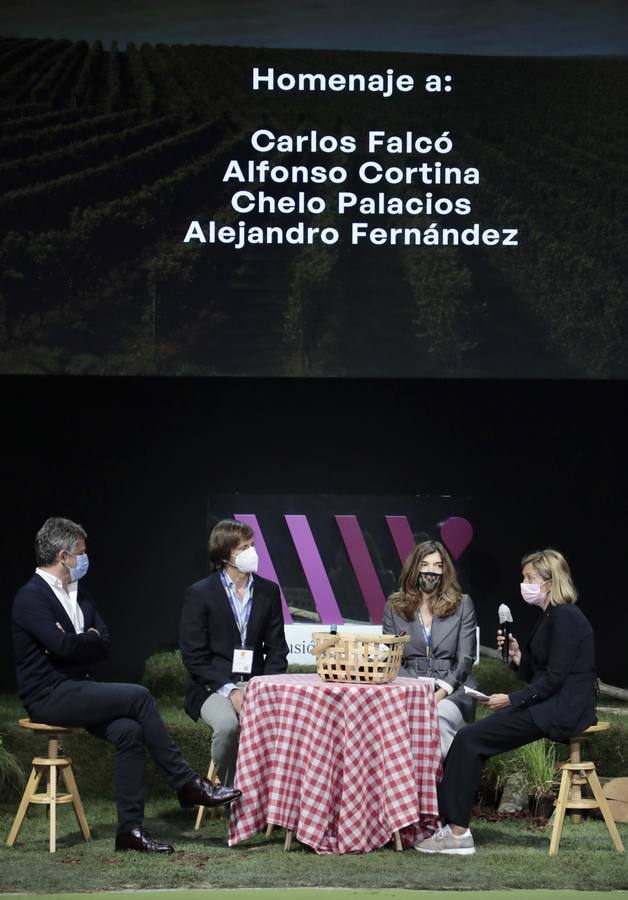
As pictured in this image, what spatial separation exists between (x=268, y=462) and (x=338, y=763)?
2815mm

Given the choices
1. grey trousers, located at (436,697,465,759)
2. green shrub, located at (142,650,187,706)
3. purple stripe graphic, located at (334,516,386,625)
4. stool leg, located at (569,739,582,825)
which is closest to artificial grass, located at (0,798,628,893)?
stool leg, located at (569,739,582,825)

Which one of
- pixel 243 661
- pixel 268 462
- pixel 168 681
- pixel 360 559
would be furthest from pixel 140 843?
pixel 268 462

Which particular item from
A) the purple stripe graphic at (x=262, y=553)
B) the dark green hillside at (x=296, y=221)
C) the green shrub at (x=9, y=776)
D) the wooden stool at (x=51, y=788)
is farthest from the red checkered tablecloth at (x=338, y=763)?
the purple stripe graphic at (x=262, y=553)

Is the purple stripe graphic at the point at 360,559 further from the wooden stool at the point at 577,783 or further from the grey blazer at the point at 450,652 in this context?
the wooden stool at the point at 577,783

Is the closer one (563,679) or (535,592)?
(563,679)

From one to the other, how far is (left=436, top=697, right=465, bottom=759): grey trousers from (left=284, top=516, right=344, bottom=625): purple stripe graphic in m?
2.11

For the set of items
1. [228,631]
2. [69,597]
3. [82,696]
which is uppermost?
[69,597]

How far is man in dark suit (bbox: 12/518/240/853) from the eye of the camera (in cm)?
513

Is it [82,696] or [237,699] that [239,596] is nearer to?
[237,699]

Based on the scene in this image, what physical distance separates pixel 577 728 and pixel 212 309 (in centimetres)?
286

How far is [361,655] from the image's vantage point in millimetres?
5160

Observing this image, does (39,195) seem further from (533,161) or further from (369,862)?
(369,862)

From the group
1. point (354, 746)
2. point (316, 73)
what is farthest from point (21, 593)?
point (316, 73)

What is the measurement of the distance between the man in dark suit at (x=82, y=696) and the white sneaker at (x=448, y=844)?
0.72m
